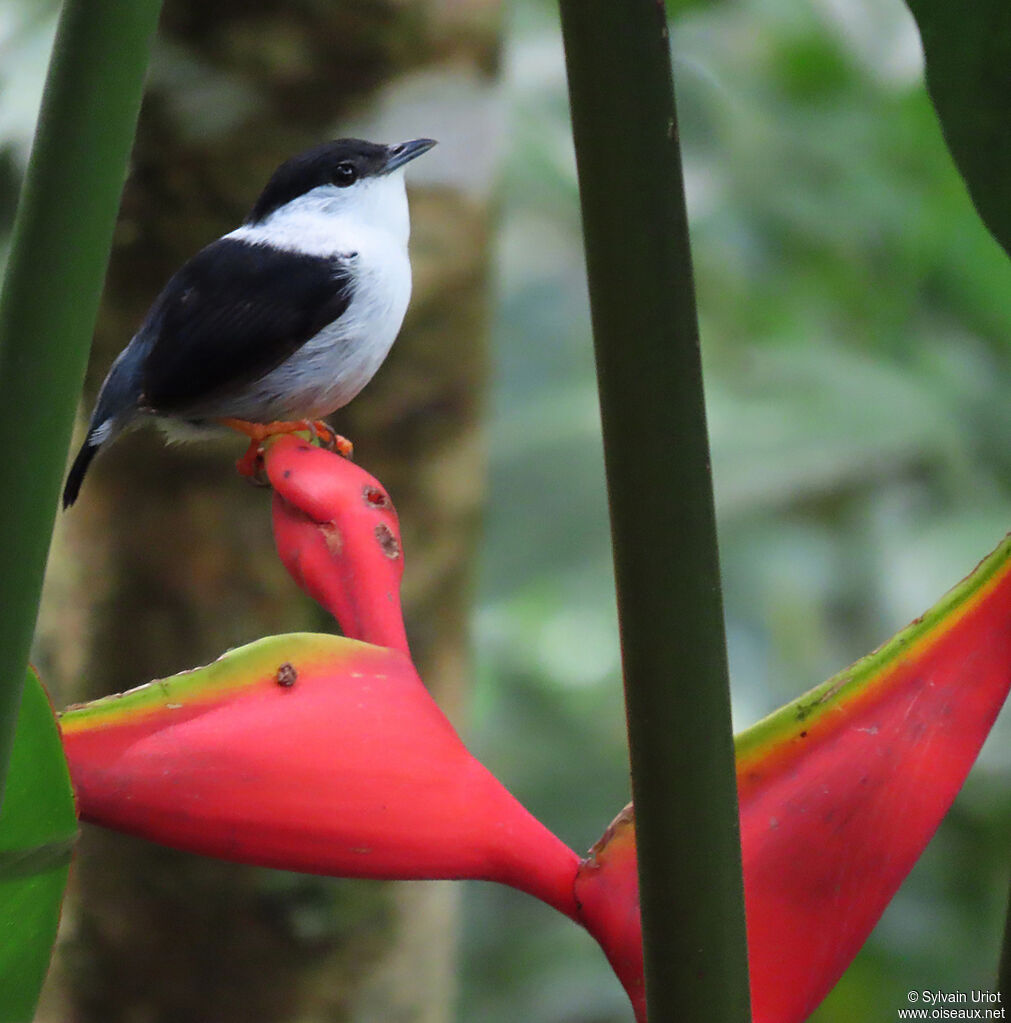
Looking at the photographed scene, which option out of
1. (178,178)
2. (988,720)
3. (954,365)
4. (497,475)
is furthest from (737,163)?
(988,720)

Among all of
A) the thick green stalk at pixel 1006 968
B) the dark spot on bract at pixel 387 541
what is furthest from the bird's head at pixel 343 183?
the thick green stalk at pixel 1006 968

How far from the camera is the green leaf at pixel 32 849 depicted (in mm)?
286

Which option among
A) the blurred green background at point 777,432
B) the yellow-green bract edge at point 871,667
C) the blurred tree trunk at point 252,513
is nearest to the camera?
the yellow-green bract edge at point 871,667

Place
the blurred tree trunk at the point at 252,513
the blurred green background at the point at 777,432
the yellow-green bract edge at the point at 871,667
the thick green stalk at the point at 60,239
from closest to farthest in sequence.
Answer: the thick green stalk at the point at 60,239, the yellow-green bract edge at the point at 871,667, the blurred tree trunk at the point at 252,513, the blurred green background at the point at 777,432

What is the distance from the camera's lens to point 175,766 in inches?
11.5

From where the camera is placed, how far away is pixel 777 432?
4.09ft

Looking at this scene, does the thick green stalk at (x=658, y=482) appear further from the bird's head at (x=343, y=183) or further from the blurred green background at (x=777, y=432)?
the blurred green background at (x=777, y=432)

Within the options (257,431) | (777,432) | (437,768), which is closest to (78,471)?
(257,431)

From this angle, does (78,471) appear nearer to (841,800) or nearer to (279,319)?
(279,319)

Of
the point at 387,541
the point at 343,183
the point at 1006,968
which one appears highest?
the point at 343,183

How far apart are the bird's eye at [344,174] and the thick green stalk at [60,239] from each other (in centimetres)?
17

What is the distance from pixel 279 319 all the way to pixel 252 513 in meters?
0.30

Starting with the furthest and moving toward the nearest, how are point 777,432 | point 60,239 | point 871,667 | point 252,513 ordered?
point 777,432 → point 252,513 → point 871,667 → point 60,239

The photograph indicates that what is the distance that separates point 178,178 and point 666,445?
16.9 inches
